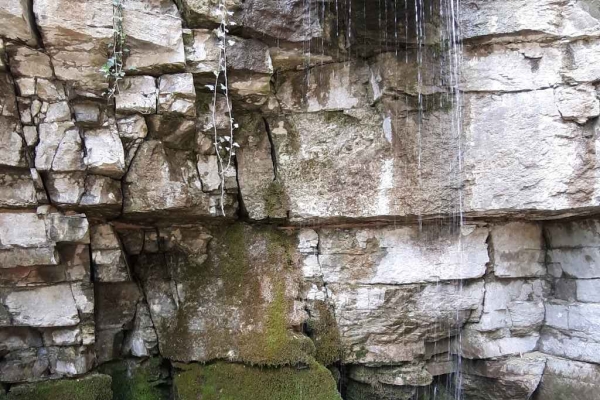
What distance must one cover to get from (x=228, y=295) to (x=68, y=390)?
4.53ft

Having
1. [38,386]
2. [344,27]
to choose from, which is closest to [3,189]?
[38,386]

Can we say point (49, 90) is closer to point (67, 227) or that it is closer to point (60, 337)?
point (67, 227)

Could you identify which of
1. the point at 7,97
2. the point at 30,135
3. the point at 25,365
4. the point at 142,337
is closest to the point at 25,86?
the point at 7,97

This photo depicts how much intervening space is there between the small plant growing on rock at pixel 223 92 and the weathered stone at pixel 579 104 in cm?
256

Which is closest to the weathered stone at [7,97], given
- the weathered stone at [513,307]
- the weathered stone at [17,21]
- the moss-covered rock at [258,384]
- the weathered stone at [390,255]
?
the weathered stone at [17,21]

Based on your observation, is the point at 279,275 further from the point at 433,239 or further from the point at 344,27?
the point at 344,27

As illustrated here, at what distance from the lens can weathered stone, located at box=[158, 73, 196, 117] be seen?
339 cm

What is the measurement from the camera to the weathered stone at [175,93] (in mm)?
3389

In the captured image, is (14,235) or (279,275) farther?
(279,275)

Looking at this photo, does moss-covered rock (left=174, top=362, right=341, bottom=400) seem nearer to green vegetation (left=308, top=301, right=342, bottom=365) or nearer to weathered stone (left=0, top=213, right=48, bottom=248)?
green vegetation (left=308, top=301, right=342, bottom=365)

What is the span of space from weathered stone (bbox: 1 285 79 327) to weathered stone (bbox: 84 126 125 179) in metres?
1.03

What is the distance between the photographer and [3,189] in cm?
330

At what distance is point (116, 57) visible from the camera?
3264 millimetres

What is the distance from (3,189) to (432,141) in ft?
10.6
